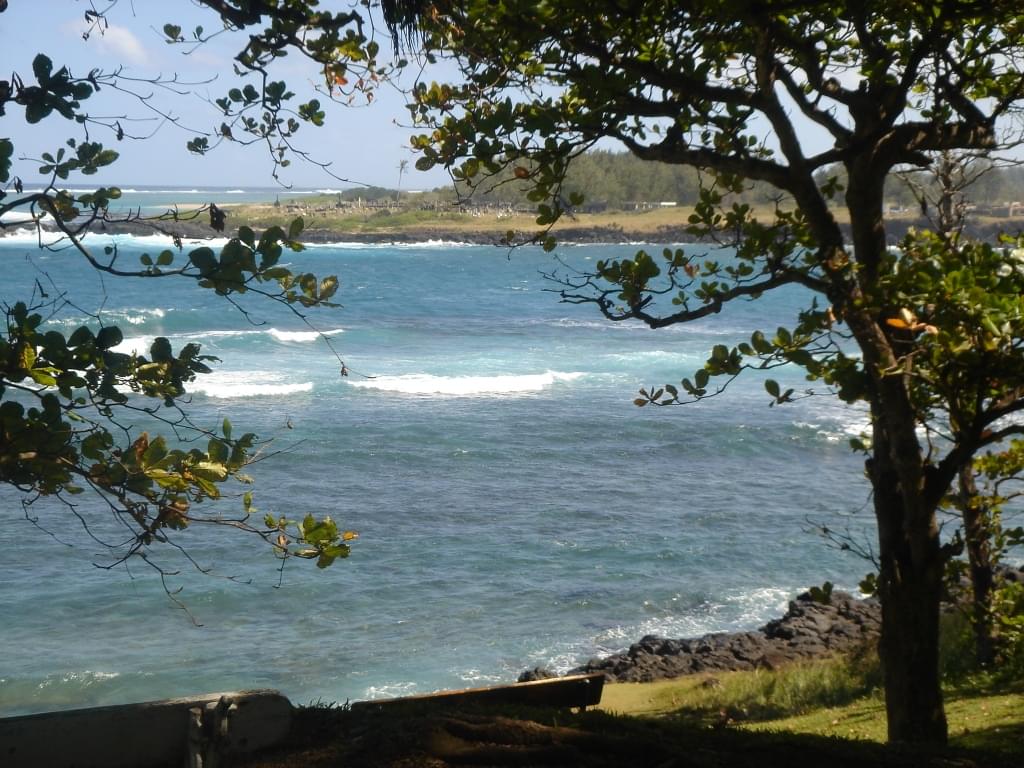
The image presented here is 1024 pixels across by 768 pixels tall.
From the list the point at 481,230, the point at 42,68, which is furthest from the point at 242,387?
the point at 481,230

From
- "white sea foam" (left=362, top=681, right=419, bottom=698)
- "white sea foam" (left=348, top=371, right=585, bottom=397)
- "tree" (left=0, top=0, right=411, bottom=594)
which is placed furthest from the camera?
"white sea foam" (left=348, top=371, right=585, bottom=397)

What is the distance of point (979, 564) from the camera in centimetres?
909

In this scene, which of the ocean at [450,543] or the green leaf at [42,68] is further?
the ocean at [450,543]

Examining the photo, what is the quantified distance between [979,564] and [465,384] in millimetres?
20927

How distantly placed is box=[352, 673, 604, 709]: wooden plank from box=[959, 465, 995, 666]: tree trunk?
3561mm

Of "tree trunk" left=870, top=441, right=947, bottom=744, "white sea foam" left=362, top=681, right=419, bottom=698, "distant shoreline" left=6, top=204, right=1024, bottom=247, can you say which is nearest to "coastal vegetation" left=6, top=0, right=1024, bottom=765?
"tree trunk" left=870, top=441, right=947, bottom=744

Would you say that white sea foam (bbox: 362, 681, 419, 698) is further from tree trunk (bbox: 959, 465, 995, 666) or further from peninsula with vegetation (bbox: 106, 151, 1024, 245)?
peninsula with vegetation (bbox: 106, 151, 1024, 245)

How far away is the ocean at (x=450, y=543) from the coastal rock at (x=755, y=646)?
57 centimetres

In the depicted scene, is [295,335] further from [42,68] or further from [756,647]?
[42,68]

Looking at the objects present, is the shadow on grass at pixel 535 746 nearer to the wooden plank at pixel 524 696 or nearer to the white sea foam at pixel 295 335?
the wooden plank at pixel 524 696

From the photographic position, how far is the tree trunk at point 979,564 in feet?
25.8

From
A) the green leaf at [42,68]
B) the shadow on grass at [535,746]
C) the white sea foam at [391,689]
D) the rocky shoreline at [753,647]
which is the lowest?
the rocky shoreline at [753,647]

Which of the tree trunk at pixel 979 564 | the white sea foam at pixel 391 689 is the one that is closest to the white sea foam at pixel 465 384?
the white sea foam at pixel 391 689

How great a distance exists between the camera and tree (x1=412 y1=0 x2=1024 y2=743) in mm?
5098
